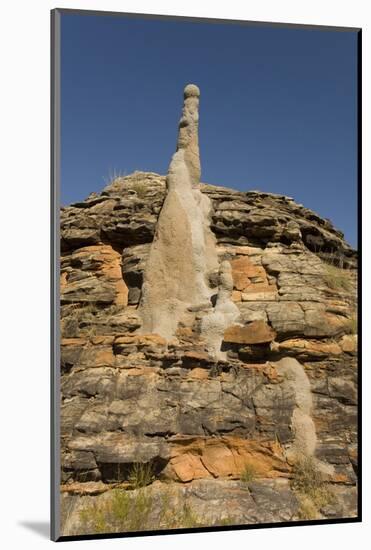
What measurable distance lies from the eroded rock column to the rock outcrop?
0.05ft

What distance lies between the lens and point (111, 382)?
28.9 ft

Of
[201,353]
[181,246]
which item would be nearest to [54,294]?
[201,353]

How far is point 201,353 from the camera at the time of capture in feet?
30.3

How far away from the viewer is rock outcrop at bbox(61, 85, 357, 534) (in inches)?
338

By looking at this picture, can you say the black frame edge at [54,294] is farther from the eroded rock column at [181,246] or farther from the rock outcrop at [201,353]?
the eroded rock column at [181,246]

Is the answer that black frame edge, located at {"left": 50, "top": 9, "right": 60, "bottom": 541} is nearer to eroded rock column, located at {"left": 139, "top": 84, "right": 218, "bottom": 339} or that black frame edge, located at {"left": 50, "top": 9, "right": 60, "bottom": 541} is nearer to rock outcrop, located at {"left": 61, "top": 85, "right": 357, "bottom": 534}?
rock outcrop, located at {"left": 61, "top": 85, "right": 357, "bottom": 534}

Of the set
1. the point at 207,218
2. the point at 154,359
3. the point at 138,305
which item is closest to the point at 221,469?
the point at 154,359

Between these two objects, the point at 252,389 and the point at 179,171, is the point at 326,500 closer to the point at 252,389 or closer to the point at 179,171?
the point at 252,389

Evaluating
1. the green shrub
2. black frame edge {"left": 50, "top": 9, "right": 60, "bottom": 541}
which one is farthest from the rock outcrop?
black frame edge {"left": 50, "top": 9, "right": 60, "bottom": 541}

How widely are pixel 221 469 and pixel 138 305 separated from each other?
1.81 meters

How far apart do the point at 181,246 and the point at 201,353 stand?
3.82ft

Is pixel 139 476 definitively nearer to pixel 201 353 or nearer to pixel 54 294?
pixel 201 353

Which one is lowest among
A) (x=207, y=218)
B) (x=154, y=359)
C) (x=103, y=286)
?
(x=154, y=359)

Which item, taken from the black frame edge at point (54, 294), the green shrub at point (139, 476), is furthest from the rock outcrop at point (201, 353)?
the black frame edge at point (54, 294)
